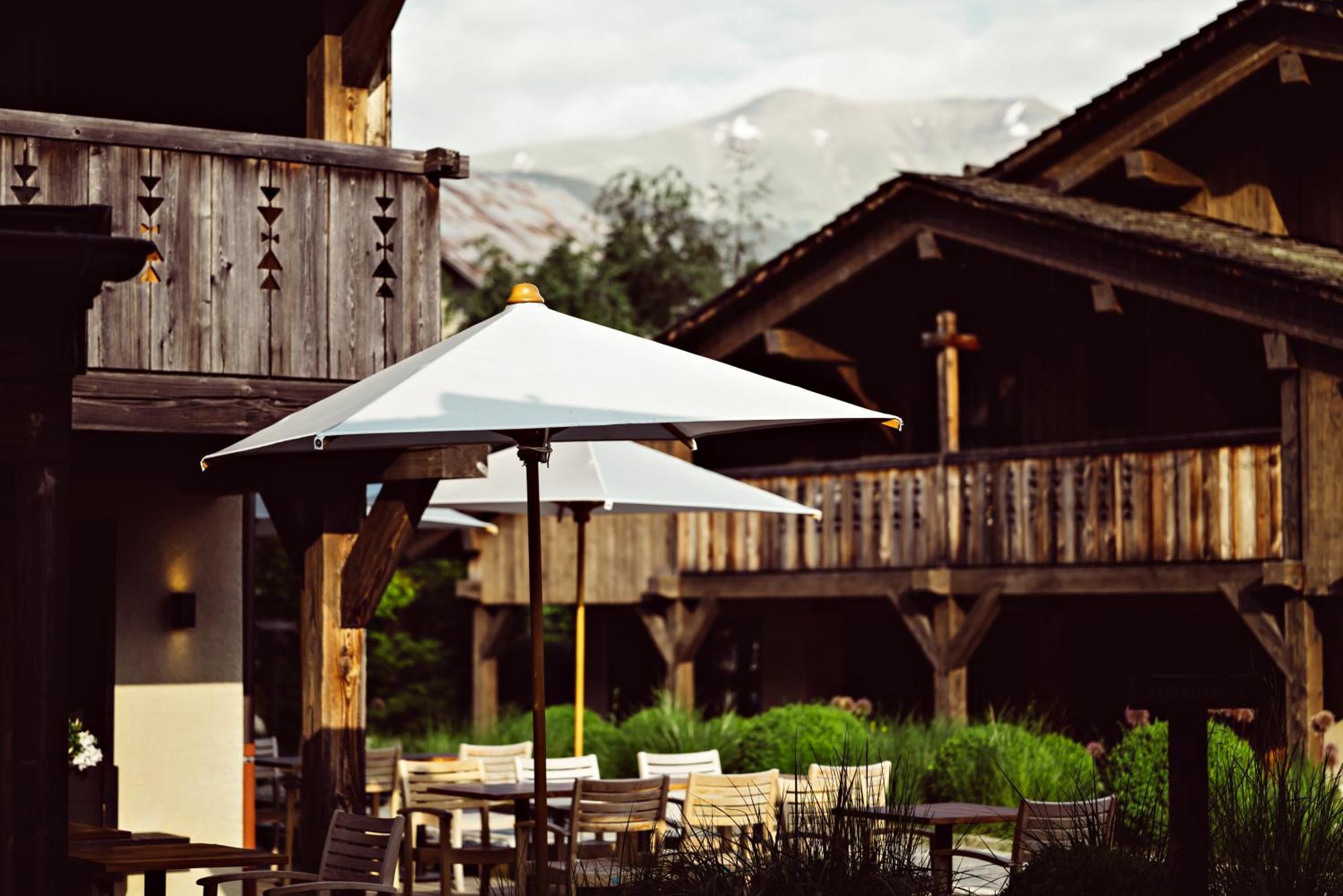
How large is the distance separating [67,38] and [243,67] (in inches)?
46.4

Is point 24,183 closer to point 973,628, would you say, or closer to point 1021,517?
point 1021,517

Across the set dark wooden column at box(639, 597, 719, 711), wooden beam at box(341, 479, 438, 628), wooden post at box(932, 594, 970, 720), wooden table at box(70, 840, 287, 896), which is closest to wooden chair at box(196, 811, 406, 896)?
wooden table at box(70, 840, 287, 896)

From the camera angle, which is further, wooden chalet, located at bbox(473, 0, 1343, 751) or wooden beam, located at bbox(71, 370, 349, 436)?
wooden chalet, located at bbox(473, 0, 1343, 751)

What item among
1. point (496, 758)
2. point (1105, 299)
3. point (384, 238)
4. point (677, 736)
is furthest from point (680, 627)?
point (384, 238)

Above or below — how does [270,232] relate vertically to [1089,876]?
above

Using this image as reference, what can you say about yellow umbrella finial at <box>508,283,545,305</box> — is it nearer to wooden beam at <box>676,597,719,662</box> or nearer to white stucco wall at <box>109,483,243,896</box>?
white stucco wall at <box>109,483,243,896</box>

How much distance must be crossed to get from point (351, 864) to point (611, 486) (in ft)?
12.7

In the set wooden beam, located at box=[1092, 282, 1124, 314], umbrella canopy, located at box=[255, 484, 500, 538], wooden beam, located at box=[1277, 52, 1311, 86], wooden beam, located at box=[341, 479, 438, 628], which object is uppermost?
wooden beam, located at box=[1277, 52, 1311, 86]

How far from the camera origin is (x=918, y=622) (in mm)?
18359

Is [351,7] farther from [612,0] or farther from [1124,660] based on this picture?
[612,0]

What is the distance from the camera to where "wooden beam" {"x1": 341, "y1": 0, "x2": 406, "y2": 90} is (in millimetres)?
10516

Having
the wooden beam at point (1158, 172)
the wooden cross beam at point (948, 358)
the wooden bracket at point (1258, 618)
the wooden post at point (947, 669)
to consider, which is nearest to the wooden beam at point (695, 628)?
the wooden post at point (947, 669)

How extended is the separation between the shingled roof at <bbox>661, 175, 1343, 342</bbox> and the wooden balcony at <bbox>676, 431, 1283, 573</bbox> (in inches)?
51.6

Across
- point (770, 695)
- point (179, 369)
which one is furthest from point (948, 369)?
point (179, 369)
